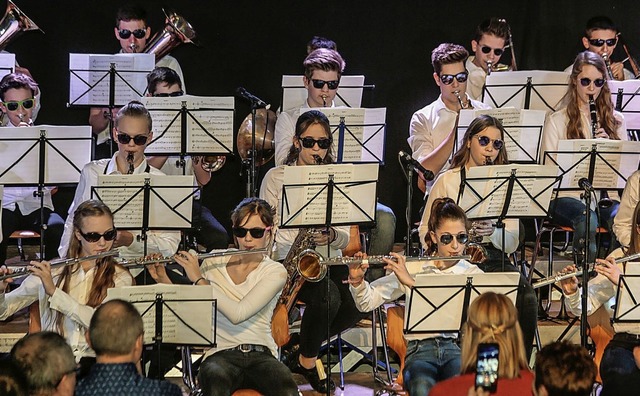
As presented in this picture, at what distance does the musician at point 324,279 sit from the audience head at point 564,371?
2.40m

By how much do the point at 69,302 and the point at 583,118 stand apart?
3.82 metres

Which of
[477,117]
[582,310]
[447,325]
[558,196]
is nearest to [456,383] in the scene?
[447,325]

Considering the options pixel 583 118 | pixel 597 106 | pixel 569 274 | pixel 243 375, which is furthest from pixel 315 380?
pixel 597 106

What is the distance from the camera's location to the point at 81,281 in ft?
18.7

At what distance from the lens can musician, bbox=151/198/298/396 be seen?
538cm

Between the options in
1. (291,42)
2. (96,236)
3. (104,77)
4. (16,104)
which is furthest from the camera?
(291,42)

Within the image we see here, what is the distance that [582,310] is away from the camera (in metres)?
5.73

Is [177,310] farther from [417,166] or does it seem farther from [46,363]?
[417,166]

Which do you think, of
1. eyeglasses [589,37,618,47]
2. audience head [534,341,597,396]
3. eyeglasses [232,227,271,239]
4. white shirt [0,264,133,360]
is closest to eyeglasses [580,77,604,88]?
eyeglasses [589,37,618,47]

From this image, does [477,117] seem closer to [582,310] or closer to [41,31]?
[582,310]

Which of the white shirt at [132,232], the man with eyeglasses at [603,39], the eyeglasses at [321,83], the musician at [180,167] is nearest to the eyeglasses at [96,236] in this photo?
the white shirt at [132,232]

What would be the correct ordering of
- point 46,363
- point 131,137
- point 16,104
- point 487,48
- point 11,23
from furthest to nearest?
point 487,48
point 11,23
point 16,104
point 131,137
point 46,363

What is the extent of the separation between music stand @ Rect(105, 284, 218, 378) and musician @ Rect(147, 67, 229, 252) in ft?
6.03

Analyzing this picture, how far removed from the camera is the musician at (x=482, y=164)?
6379mm
